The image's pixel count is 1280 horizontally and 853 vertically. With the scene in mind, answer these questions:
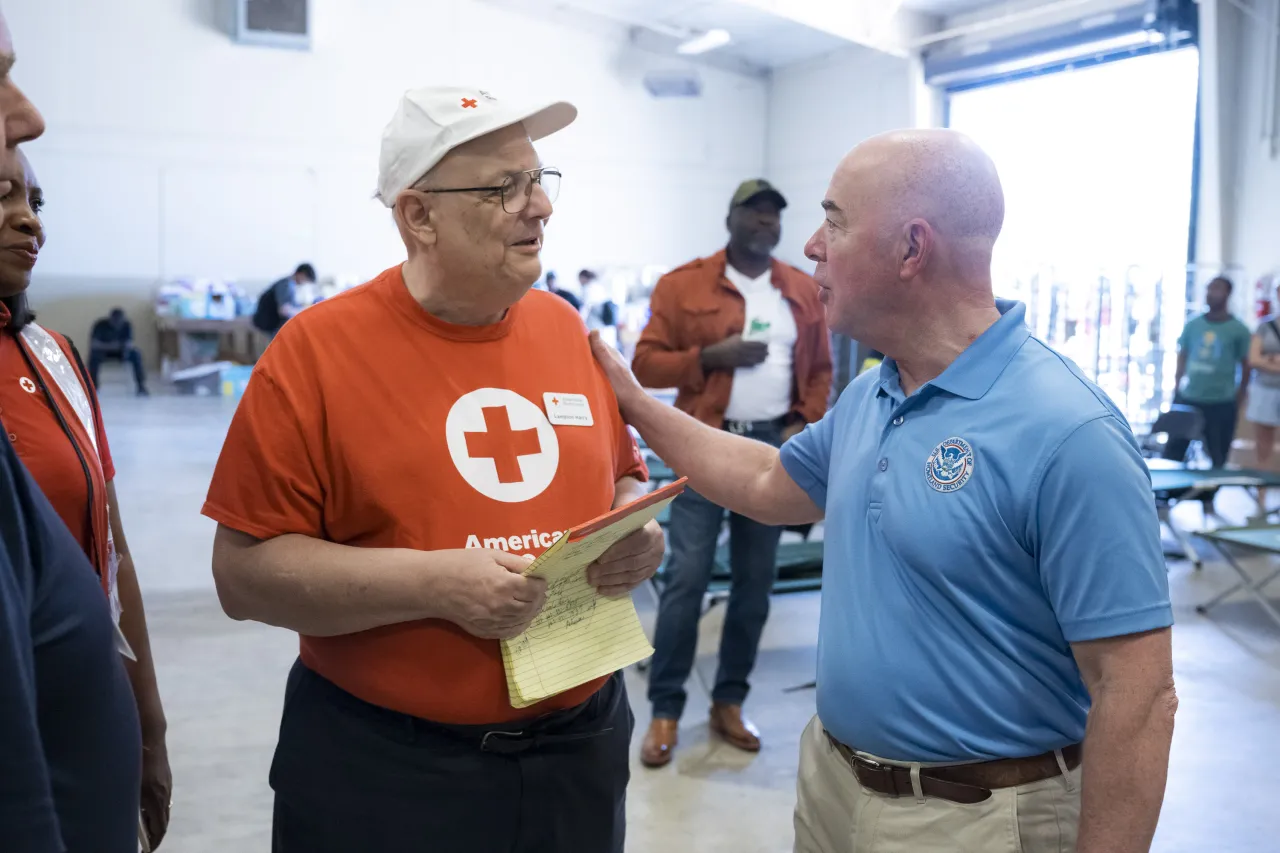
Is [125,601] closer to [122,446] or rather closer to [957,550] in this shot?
[957,550]

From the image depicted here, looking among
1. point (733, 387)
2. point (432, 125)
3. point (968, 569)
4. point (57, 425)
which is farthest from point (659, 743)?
point (432, 125)

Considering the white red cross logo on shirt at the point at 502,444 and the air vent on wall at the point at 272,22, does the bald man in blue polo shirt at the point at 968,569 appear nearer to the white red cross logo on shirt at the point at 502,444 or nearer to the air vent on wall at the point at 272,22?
the white red cross logo on shirt at the point at 502,444

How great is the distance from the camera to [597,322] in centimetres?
1473

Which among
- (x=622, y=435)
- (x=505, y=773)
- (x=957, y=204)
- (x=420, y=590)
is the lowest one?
(x=505, y=773)

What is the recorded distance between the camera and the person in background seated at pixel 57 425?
152 cm

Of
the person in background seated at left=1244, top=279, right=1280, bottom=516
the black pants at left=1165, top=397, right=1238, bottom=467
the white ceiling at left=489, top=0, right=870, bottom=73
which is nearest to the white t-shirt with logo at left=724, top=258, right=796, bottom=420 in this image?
the black pants at left=1165, top=397, right=1238, bottom=467

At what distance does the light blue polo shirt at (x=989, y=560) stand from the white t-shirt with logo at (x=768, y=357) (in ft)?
6.70

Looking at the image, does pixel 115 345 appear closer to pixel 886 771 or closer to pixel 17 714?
pixel 886 771

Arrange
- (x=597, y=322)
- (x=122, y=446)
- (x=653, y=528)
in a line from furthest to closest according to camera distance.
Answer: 1. (x=597, y=322)
2. (x=122, y=446)
3. (x=653, y=528)

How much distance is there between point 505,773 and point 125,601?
801 mm

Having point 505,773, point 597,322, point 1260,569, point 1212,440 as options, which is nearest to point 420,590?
point 505,773

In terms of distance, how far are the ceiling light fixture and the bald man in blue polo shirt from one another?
14514 millimetres

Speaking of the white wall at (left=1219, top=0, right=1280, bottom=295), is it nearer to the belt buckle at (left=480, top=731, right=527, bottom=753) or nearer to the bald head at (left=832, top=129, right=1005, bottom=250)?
the bald head at (left=832, top=129, right=1005, bottom=250)

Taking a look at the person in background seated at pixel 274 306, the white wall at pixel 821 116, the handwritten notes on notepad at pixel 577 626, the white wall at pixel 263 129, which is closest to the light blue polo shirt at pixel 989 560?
the handwritten notes on notepad at pixel 577 626
